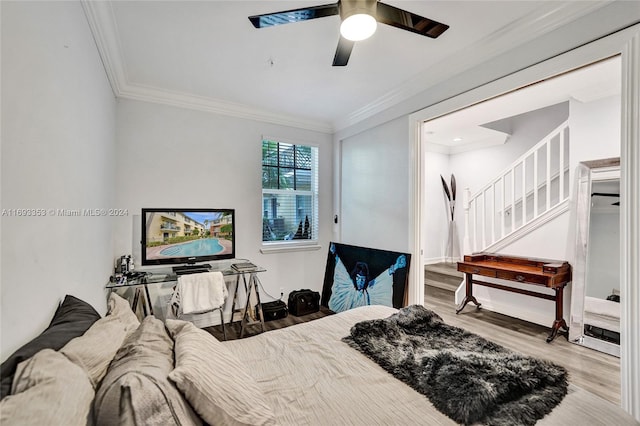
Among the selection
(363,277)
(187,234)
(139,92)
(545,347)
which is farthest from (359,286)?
(139,92)

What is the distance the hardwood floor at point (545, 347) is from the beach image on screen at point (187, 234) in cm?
292

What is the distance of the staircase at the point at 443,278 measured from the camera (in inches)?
171

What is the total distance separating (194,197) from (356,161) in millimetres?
2072

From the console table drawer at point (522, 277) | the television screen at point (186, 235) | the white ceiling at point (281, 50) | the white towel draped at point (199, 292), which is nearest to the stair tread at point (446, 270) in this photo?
the console table drawer at point (522, 277)

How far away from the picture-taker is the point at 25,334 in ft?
3.11

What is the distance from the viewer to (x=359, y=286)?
345 cm

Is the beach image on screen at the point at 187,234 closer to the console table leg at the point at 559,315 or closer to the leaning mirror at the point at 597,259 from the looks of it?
the console table leg at the point at 559,315

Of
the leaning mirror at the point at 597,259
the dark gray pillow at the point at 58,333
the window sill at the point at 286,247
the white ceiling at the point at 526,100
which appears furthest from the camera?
the window sill at the point at 286,247

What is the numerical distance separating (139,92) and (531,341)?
4789 mm

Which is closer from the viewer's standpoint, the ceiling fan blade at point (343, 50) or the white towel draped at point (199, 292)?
the ceiling fan blade at point (343, 50)

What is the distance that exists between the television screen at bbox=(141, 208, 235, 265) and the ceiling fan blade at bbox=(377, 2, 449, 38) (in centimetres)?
254

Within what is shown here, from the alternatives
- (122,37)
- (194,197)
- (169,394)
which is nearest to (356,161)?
(194,197)

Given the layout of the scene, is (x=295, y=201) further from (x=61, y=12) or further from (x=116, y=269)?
(x=61, y=12)

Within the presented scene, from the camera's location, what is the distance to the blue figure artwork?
3.06m
